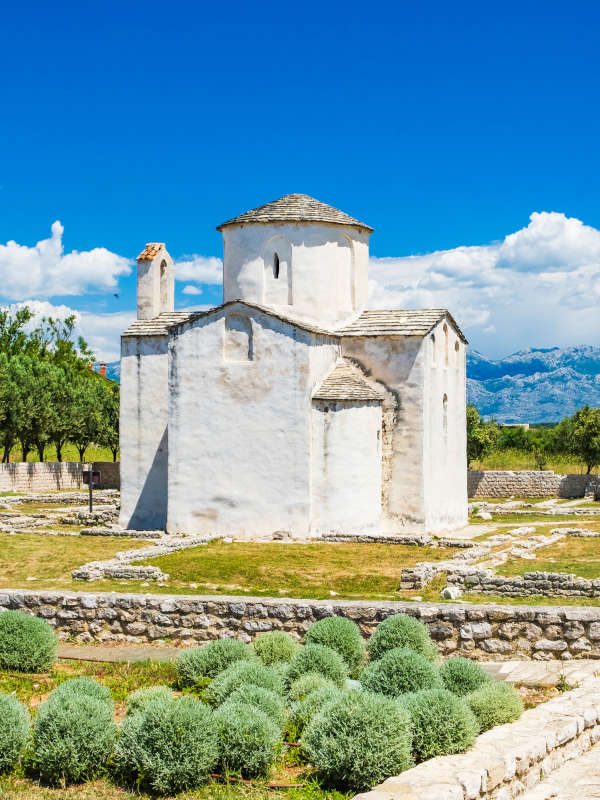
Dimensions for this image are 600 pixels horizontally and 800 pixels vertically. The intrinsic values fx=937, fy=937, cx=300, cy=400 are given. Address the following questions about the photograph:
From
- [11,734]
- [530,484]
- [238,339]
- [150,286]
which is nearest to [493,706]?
[11,734]

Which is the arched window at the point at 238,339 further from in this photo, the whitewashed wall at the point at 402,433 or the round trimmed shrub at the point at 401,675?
the round trimmed shrub at the point at 401,675

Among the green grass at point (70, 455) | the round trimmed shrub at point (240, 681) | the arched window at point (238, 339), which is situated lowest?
the round trimmed shrub at point (240, 681)

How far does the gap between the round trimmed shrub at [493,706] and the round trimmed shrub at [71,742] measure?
2.73 m

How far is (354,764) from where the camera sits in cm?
612

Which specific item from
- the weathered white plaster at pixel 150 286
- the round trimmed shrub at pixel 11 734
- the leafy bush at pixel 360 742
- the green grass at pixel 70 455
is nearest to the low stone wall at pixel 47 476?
the weathered white plaster at pixel 150 286

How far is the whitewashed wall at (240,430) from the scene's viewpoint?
850 inches

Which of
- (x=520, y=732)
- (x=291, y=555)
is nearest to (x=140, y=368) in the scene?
(x=291, y=555)

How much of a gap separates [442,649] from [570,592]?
358 cm

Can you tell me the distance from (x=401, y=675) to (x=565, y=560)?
10599 mm

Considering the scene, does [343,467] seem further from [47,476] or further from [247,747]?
[47,476]

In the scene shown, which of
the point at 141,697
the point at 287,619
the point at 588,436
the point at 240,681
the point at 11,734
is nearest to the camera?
the point at 11,734

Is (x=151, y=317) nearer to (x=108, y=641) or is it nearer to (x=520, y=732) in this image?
(x=108, y=641)

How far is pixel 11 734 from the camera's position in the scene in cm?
662

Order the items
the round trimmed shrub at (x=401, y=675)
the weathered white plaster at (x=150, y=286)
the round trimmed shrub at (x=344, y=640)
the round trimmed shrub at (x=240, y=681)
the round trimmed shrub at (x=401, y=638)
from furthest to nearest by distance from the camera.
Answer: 1. the weathered white plaster at (x=150, y=286)
2. the round trimmed shrub at (x=344, y=640)
3. the round trimmed shrub at (x=401, y=638)
4. the round trimmed shrub at (x=401, y=675)
5. the round trimmed shrub at (x=240, y=681)
